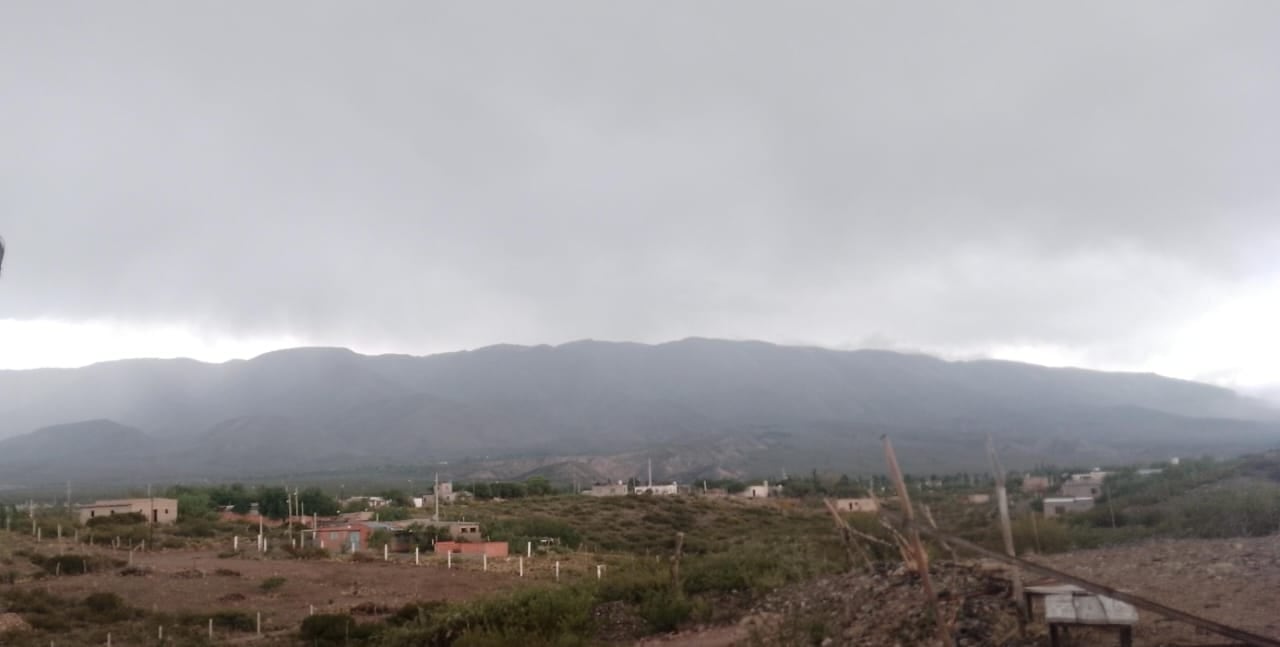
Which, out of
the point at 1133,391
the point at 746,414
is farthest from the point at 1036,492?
the point at 746,414

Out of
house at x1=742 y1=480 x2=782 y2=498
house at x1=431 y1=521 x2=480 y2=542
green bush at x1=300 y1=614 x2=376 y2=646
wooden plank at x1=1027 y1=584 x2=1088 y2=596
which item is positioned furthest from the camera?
house at x1=742 y1=480 x2=782 y2=498

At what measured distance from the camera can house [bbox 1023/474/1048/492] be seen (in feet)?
66.0

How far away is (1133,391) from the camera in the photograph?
14125 centimetres

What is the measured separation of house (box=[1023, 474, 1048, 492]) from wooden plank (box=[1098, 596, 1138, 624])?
10736 mm

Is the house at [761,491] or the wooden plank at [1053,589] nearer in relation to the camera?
the wooden plank at [1053,589]

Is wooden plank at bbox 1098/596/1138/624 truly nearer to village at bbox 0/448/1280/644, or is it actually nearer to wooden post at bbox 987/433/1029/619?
village at bbox 0/448/1280/644

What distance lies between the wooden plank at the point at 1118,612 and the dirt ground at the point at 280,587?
21.0 metres

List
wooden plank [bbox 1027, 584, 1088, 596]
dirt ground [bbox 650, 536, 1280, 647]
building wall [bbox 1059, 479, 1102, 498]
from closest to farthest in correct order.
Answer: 1. wooden plank [bbox 1027, 584, 1088, 596]
2. dirt ground [bbox 650, 536, 1280, 647]
3. building wall [bbox 1059, 479, 1102, 498]

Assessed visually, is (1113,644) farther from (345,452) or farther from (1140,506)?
(345,452)

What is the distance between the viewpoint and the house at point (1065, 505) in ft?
75.6

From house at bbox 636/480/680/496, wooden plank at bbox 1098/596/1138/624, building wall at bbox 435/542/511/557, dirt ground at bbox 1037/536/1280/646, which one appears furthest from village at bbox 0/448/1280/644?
house at bbox 636/480/680/496

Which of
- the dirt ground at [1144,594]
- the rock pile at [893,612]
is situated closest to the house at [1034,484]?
the dirt ground at [1144,594]

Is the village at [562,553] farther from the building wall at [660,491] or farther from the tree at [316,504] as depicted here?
the building wall at [660,491]

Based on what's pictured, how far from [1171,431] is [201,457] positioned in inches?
5980
